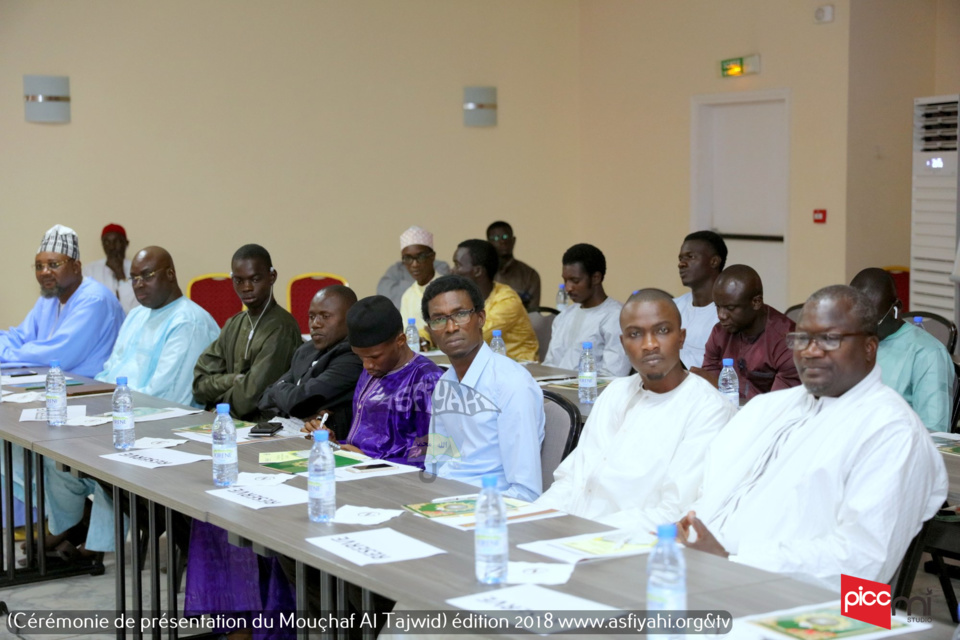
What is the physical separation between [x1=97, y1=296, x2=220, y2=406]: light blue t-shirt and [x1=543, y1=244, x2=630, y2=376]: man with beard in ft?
6.83

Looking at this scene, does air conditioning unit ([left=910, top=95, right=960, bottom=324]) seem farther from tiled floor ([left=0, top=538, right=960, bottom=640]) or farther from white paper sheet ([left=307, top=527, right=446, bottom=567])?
white paper sheet ([left=307, top=527, right=446, bottom=567])

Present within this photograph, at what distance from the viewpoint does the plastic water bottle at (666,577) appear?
213 centimetres

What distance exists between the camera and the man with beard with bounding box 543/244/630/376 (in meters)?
6.70

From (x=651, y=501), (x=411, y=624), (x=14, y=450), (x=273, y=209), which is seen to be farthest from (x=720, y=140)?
(x=411, y=624)

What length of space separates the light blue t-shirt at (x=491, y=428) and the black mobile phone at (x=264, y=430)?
812 mm

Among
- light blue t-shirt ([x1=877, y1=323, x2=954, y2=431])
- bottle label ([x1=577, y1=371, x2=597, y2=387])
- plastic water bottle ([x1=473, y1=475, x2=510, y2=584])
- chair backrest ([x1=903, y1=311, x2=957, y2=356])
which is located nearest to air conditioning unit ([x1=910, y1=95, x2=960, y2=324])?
chair backrest ([x1=903, y1=311, x2=957, y2=356])

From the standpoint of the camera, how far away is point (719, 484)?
3137 millimetres

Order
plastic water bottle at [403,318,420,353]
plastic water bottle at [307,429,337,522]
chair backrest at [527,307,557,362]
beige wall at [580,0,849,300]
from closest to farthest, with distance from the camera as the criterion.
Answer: plastic water bottle at [307,429,337,522]
plastic water bottle at [403,318,420,353]
chair backrest at [527,307,557,362]
beige wall at [580,0,849,300]

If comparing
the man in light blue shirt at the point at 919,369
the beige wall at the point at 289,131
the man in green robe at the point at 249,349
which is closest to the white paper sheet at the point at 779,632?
the man in light blue shirt at the point at 919,369

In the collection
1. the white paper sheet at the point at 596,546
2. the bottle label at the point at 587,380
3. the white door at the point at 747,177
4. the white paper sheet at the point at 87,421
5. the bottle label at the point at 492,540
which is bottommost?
the white paper sheet at the point at 596,546

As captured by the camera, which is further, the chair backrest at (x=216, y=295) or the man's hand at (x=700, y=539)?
the chair backrest at (x=216, y=295)

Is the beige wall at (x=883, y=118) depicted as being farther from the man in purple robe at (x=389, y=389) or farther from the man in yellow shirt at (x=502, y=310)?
the man in purple robe at (x=389, y=389)

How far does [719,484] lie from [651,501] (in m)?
0.31

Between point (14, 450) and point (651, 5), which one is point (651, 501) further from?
point (651, 5)
